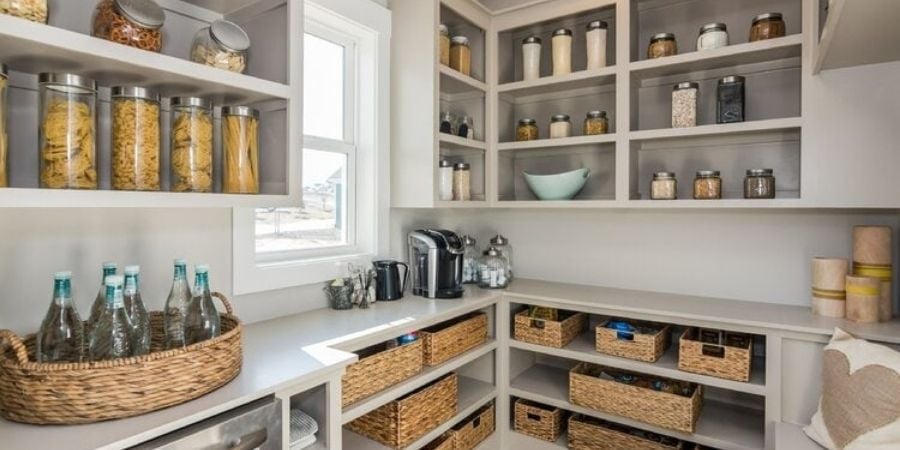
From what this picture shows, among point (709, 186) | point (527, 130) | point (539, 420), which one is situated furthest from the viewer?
point (527, 130)

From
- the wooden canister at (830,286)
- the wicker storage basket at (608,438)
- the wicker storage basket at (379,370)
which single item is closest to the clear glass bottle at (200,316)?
the wicker storage basket at (379,370)

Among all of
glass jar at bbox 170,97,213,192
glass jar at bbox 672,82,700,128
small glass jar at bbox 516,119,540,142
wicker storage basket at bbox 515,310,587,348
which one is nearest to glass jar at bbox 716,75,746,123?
glass jar at bbox 672,82,700,128

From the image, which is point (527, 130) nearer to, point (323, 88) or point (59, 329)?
point (323, 88)

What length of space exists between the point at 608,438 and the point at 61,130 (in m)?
2.26

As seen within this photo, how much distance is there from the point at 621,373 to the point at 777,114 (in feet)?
4.51

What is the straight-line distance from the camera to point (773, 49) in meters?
1.92

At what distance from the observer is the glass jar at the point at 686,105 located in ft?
6.89

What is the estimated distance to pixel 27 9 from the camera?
96 centimetres

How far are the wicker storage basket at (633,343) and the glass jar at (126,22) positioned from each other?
6.48 ft

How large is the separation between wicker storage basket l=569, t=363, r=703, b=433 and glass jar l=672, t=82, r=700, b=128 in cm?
115

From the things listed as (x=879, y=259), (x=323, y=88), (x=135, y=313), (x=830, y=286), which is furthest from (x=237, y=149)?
(x=879, y=259)

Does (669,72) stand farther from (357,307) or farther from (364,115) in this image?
(357,307)

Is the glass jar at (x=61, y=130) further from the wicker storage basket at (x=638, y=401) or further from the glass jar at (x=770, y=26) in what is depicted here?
the glass jar at (x=770, y=26)

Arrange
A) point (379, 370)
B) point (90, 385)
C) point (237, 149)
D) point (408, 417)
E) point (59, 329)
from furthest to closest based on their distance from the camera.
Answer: point (408, 417) < point (379, 370) < point (237, 149) < point (59, 329) < point (90, 385)
